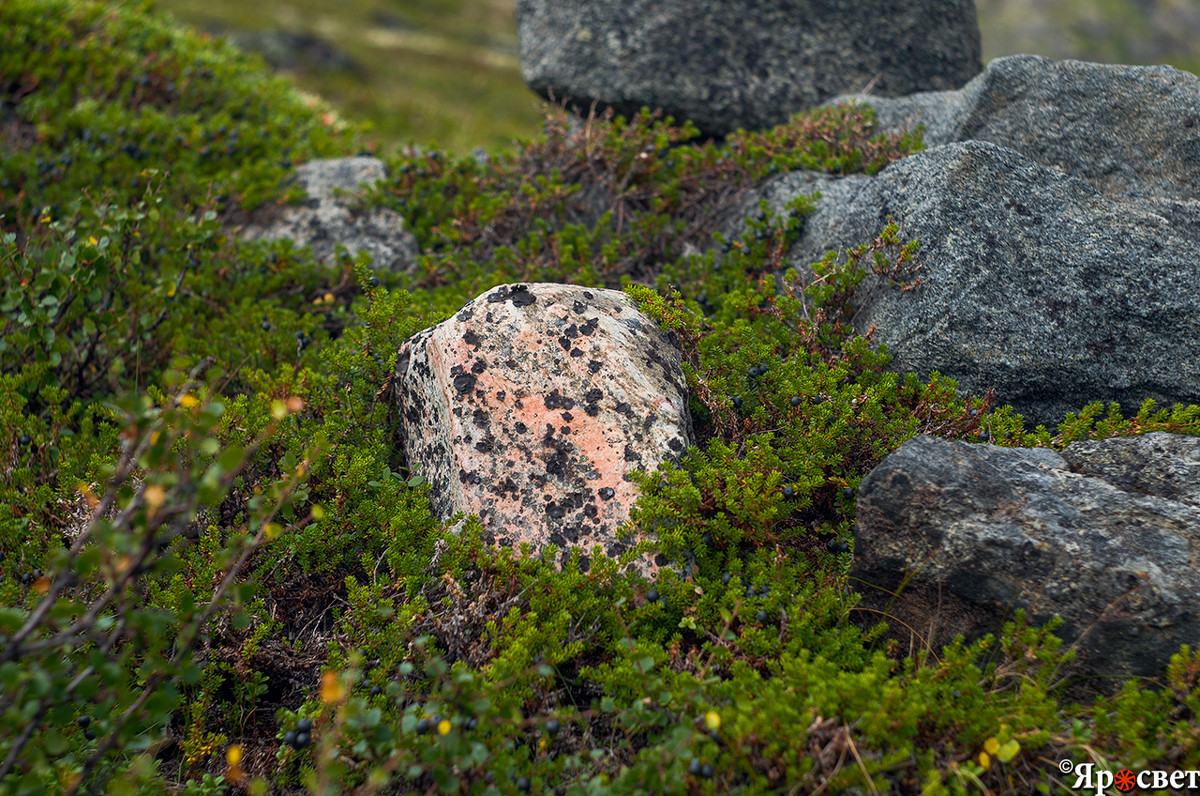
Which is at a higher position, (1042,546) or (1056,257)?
(1056,257)

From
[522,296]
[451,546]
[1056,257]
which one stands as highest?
[1056,257]

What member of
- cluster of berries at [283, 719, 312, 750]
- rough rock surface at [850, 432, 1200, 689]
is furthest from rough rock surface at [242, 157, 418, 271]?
rough rock surface at [850, 432, 1200, 689]

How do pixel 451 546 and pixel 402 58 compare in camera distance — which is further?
pixel 402 58

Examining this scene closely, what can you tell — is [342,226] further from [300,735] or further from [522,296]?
[300,735]

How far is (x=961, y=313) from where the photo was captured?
16.7ft

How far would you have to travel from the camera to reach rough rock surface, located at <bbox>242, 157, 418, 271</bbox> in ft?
25.6

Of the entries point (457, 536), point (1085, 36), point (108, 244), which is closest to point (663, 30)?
point (108, 244)

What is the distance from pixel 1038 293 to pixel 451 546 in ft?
14.3

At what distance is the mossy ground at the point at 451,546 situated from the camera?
3.00 metres

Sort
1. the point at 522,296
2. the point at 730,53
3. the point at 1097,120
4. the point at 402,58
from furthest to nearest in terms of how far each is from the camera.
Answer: the point at 402,58 → the point at 730,53 → the point at 1097,120 → the point at 522,296

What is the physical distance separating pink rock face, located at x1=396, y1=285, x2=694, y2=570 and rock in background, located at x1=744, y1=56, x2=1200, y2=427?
76.7 inches

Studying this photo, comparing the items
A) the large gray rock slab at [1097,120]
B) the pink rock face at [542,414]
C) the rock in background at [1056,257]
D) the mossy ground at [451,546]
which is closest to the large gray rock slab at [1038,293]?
the rock in background at [1056,257]

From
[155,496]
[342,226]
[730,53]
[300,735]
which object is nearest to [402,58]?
[730,53]

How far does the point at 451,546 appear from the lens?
407cm
